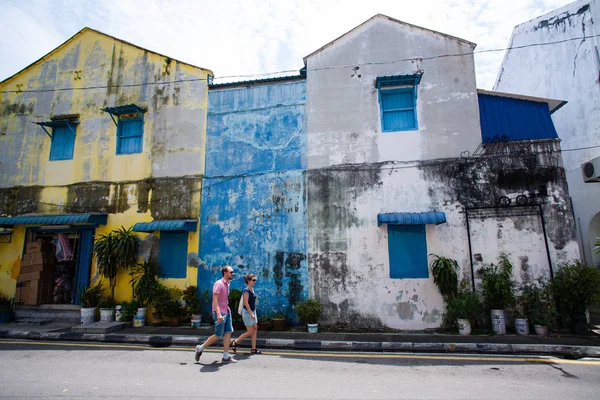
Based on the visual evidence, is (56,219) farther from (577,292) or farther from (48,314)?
(577,292)

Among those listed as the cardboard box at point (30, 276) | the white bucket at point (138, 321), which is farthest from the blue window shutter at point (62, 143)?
the white bucket at point (138, 321)

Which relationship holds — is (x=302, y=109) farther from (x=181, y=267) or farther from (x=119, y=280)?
(x=119, y=280)

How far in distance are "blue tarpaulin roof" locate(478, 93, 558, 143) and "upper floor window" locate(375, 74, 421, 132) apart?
198 centimetres

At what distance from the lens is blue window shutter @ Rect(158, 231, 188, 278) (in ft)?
39.7

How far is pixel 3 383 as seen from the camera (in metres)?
5.91

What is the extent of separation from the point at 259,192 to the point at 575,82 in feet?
42.3

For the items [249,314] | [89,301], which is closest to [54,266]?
[89,301]

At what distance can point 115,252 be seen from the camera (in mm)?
11906

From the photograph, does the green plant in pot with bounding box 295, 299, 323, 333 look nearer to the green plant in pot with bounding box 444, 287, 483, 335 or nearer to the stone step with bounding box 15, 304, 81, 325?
the green plant in pot with bounding box 444, 287, 483, 335

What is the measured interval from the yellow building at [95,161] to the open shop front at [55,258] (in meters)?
0.04

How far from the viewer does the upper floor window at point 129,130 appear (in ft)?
44.0

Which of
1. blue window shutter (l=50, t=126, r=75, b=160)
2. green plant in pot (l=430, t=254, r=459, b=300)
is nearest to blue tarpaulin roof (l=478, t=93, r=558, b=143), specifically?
green plant in pot (l=430, t=254, r=459, b=300)

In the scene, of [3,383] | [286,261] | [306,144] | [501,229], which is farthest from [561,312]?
[3,383]

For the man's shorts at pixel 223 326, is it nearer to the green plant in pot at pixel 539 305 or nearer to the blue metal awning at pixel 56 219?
the green plant in pot at pixel 539 305
